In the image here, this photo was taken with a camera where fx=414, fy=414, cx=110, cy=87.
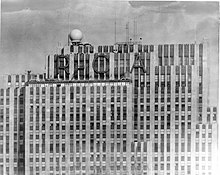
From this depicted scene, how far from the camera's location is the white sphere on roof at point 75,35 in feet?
10.0

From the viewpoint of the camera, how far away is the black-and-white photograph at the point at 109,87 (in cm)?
304

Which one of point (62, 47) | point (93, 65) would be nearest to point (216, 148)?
point (93, 65)

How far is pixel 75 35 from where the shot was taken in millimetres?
3072

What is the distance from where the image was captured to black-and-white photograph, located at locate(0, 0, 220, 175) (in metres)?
3.04

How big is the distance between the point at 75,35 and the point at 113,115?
0.69 metres

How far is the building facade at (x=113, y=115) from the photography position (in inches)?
124

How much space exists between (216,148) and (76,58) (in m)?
1.25

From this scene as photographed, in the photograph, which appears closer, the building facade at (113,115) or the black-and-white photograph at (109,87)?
the black-and-white photograph at (109,87)

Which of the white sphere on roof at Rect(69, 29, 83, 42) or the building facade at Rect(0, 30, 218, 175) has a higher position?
the white sphere on roof at Rect(69, 29, 83, 42)

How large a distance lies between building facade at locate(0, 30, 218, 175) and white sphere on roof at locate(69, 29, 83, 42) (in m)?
0.07

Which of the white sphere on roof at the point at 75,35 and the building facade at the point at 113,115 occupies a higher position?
the white sphere on roof at the point at 75,35

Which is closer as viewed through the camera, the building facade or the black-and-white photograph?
the black-and-white photograph

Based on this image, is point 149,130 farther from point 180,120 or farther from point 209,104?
point 209,104

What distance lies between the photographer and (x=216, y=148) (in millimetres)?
3102
